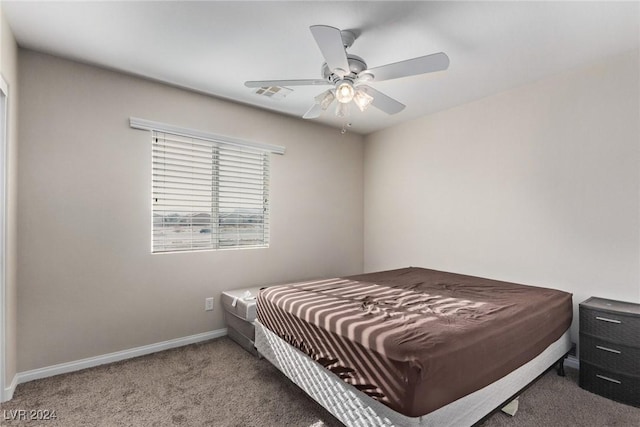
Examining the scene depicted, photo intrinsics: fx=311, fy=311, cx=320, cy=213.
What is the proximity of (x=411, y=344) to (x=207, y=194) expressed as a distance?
252 cm

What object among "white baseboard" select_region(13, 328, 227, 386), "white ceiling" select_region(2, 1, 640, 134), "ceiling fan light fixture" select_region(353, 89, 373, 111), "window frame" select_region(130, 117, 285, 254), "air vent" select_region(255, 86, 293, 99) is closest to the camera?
"white ceiling" select_region(2, 1, 640, 134)

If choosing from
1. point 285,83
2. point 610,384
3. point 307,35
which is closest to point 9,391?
point 285,83

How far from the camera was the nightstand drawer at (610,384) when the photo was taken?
2039 mm

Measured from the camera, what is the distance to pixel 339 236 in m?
4.29

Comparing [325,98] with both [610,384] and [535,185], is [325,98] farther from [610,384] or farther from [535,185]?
[610,384]

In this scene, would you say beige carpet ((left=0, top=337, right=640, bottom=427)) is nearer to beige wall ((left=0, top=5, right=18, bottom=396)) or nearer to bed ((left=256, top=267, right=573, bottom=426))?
bed ((left=256, top=267, right=573, bottom=426))

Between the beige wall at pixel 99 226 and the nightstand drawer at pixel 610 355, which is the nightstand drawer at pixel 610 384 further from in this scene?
the beige wall at pixel 99 226

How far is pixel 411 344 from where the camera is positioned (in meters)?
1.42

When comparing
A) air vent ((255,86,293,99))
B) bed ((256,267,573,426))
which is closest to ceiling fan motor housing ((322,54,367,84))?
air vent ((255,86,293,99))

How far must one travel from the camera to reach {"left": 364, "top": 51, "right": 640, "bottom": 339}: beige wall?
2.37 metres

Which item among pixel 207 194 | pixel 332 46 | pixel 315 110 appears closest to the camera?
pixel 332 46

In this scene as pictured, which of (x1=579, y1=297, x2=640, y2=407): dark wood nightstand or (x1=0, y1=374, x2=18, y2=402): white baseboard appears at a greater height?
(x1=579, y1=297, x2=640, y2=407): dark wood nightstand

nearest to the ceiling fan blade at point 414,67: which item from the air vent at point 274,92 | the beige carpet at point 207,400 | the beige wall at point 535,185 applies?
the air vent at point 274,92

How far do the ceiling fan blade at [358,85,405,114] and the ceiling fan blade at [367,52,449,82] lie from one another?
152 millimetres
